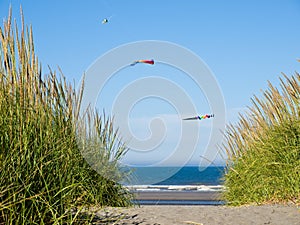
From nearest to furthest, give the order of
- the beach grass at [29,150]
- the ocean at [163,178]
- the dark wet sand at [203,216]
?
the beach grass at [29,150] < the dark wet sand at [203,216] < the ocean at [163,178]

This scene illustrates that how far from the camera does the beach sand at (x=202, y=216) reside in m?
3.33

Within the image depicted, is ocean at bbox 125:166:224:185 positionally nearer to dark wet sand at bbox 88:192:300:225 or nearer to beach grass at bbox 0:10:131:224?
dark wet sand at bbox 88:192:300:225

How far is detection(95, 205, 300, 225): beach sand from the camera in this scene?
3.33 m

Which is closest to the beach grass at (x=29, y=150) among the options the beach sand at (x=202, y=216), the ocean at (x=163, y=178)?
the beach sand at (x=202, y=216)

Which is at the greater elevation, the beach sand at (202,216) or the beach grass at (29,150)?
the beach grass at (29,150)

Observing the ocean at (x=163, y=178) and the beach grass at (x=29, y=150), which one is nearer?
the beach grass at (x=29, y=150)

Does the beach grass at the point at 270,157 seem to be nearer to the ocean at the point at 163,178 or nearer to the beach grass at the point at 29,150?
the ocean at the point at 163,178

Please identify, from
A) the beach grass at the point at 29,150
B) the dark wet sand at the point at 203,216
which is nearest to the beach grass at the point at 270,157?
the dark wet sand at the point at 203,216

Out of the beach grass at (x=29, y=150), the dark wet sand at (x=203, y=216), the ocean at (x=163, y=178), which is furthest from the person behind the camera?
the ocean at (x=163, y=178)

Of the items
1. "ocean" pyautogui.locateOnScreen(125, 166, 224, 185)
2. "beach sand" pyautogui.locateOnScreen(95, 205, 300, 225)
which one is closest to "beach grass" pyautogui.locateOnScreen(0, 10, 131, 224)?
"beach sand" pyautogui.locateOnScreen(95, 205, 300, 225)

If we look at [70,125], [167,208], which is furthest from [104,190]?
[70,125]

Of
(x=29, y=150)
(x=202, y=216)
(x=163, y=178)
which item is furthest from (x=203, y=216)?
(x=163, y=178)

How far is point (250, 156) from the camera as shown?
520 centimetres

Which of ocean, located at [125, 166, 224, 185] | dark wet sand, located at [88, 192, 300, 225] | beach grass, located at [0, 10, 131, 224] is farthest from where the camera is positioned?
ocean, located at [125, 166, 224, 185]
